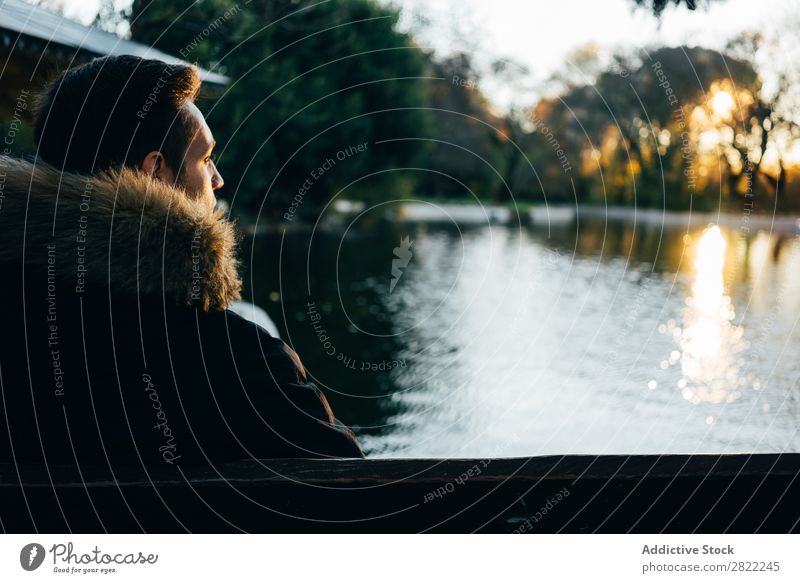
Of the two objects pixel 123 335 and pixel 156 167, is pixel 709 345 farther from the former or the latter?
pixel 123 335

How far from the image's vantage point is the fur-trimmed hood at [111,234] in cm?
→ 174

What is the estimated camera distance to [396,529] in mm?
1729

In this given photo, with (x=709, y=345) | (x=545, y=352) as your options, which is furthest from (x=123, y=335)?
(x=709, y=345)

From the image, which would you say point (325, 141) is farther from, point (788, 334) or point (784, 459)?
point (784, 459)

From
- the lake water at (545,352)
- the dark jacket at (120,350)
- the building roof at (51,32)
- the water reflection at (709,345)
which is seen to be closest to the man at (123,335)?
the dark jacket at (120,350)

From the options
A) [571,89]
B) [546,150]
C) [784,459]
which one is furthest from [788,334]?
[546,150]

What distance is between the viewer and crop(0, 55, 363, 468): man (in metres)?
1.72

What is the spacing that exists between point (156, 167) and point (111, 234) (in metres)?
0.24

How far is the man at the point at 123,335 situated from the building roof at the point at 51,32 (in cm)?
358

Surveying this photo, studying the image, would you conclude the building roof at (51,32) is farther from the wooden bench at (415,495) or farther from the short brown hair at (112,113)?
the wooden bench at (415,495)

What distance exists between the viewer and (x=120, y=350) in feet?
5.65

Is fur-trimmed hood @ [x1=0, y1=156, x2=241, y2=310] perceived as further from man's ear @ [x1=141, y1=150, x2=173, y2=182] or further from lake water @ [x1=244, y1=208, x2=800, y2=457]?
lake water @ [x1=244, y1=208, x2=800, y2=457]

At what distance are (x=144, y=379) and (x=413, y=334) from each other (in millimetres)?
7206

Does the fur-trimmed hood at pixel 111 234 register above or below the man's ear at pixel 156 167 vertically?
below
